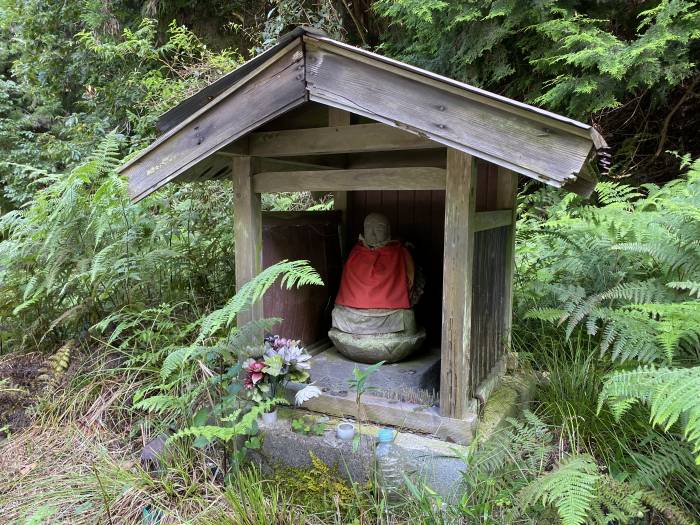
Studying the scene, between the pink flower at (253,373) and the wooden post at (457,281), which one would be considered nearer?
the wooden post at (457,281)

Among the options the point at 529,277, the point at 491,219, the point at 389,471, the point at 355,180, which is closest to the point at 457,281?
the point at 491,219

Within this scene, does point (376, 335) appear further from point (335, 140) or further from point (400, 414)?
point (335, 140)

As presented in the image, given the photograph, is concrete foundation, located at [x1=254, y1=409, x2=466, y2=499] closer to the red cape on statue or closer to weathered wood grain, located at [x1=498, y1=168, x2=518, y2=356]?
the red cape on statue

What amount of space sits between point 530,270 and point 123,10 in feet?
22.4

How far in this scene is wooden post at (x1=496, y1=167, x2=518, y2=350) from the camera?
122 inches

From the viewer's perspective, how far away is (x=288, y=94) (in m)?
2.14

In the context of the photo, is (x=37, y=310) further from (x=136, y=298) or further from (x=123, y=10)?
(x=123, y=10)

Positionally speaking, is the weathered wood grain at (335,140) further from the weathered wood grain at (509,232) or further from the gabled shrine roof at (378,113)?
the weathered wood grain at (509,232)

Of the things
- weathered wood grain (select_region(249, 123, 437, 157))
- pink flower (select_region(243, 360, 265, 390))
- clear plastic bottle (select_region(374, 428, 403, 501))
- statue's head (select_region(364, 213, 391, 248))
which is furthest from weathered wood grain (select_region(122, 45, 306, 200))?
clear plastic bottle (select_region(374, 428, 403, 501))

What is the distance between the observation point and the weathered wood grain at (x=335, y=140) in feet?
7.57

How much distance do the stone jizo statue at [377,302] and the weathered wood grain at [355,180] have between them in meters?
0.73

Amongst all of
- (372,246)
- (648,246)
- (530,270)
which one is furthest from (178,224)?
(648,246)

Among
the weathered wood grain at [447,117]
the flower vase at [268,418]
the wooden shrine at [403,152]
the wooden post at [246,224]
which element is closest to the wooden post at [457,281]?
the wooden shrine at [403,152]

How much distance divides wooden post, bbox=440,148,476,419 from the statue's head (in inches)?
36.7
